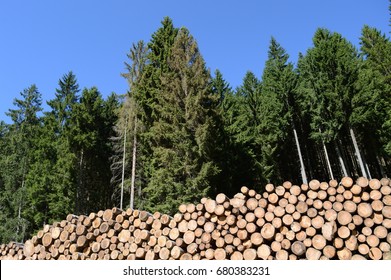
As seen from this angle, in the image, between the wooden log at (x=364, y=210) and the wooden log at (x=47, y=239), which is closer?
the wooden log at (x=364, y=210)

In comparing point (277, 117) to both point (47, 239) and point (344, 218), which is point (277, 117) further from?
point (47, 239)

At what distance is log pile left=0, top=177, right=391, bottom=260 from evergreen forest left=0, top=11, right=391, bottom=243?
4901mm

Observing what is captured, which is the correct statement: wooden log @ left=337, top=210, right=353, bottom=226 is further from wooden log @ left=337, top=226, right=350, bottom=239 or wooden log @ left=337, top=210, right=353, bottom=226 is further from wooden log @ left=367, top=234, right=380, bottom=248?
wooden log @ left=367, top=234, right=380, bottom=248

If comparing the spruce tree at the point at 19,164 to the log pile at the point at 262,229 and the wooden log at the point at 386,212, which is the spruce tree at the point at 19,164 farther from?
the wooden log at the point at 386,212

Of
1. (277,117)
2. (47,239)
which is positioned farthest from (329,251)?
(277,117)

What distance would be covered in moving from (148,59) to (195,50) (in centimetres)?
394

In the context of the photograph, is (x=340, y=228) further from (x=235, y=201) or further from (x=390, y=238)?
(x=235, y=201)

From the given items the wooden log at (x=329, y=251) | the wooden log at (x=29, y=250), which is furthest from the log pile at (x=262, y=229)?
the wooden log at (x=29, y=250)

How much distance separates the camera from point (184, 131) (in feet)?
45.1

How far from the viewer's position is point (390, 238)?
6.19 m

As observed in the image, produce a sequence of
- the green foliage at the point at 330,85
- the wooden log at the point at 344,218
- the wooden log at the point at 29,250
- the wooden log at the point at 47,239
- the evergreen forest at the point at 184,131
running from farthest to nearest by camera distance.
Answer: the green foliage at the point at 330,85, the evergreen forest at the point at 184,131, the wooden log at the point at 29,250, the wooden log at the point at 47,239, the wooden log at the point at 344,218

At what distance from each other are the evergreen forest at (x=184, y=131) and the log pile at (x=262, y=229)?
4901 mm

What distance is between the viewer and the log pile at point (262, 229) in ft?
21.0

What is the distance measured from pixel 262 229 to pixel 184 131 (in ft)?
24.8
